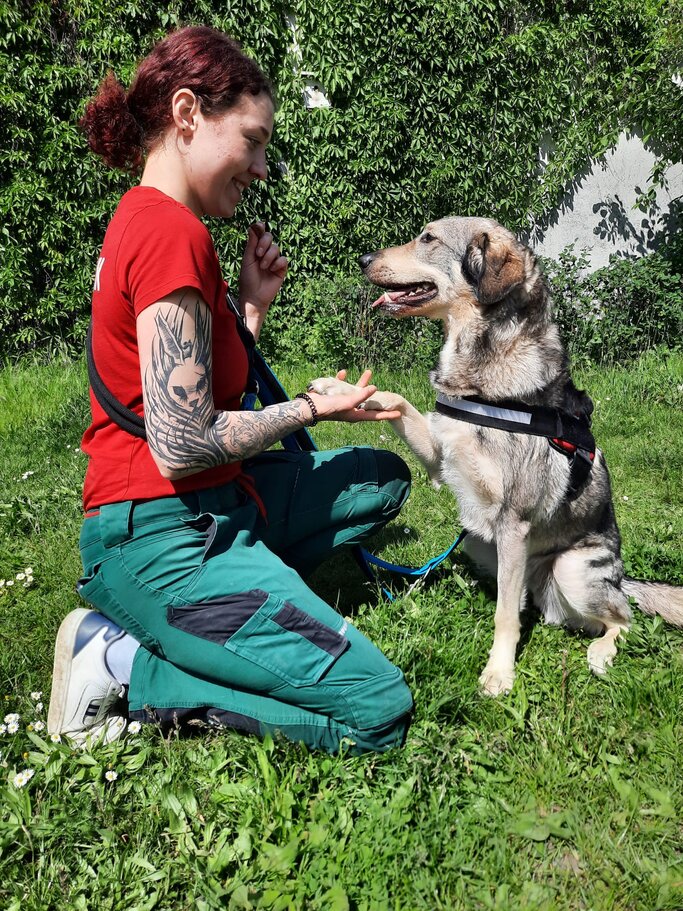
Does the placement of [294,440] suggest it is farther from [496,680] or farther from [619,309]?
[619,309]

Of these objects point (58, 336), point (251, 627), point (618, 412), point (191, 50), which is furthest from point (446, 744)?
point (58, 336)

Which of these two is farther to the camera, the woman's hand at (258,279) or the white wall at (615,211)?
the white wall at (615,211)

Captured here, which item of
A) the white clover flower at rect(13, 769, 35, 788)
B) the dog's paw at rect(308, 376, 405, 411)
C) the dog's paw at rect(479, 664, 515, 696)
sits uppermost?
the dog's paw at rect(308, 376, 405, 411)

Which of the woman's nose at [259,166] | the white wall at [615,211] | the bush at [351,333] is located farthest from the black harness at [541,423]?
the white wall at [615,211]

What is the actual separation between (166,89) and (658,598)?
2.66 meters

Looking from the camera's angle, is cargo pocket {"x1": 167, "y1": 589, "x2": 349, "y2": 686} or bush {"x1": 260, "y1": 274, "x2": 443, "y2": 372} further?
bush {"x1": 260, "y1": 274, "x2": 443, "y2": 372}

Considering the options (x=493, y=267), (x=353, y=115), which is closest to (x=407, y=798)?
(x=493, y=267)

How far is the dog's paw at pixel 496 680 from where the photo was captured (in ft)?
8.04

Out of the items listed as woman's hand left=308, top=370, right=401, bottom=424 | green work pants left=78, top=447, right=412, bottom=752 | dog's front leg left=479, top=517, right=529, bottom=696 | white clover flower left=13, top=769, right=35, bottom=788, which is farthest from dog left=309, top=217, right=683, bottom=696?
white clover flower left=13, top=769, right=35, bottom=788

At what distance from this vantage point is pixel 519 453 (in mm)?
2607

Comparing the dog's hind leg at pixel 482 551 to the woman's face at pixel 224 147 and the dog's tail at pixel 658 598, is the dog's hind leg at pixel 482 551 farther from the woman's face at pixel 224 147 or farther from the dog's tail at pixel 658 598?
the woman's face at pixel 224 147

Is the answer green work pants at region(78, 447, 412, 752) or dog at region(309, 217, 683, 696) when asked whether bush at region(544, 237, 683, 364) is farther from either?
green work pants at region(78, 447, 412, 752)

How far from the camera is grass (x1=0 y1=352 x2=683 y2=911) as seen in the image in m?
1.71

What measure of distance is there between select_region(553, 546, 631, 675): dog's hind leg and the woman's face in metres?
1.94
